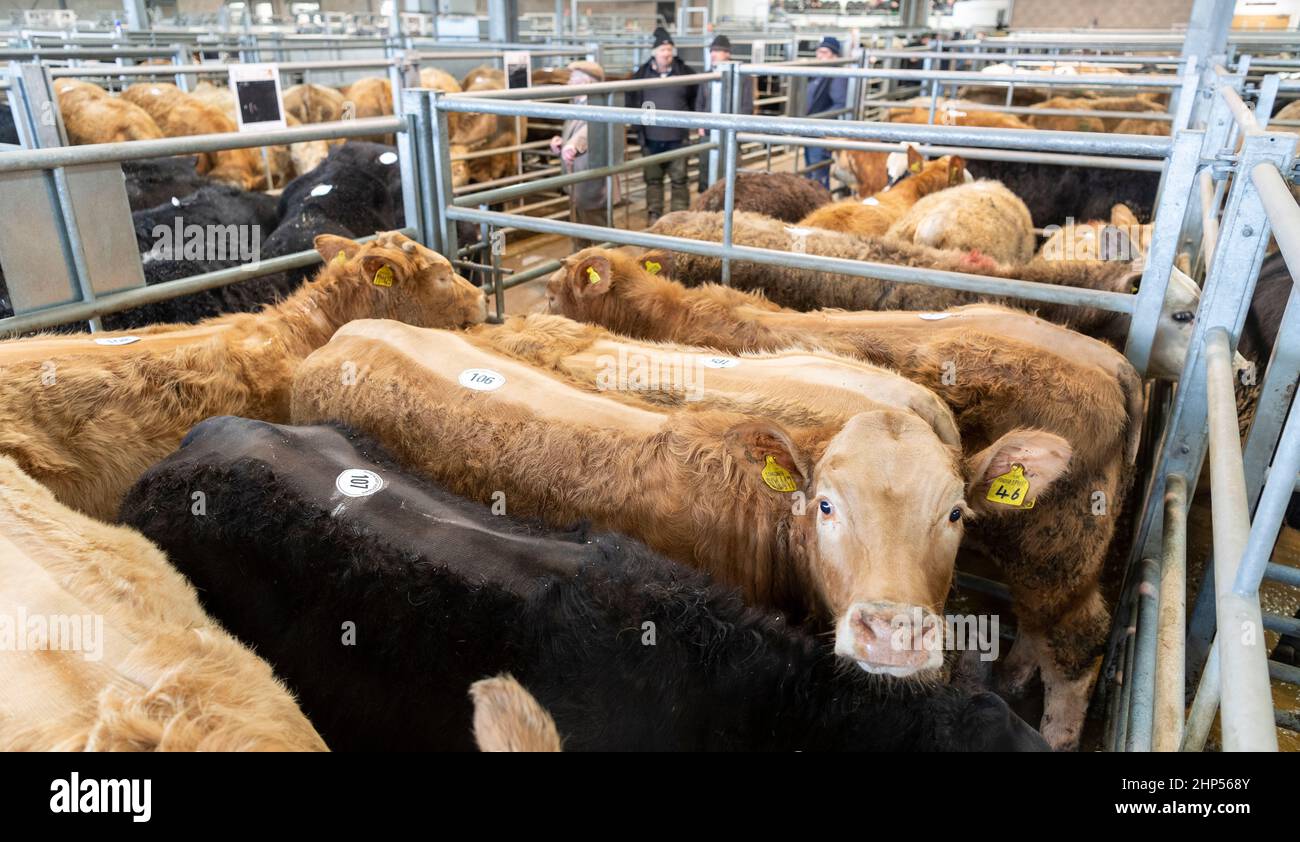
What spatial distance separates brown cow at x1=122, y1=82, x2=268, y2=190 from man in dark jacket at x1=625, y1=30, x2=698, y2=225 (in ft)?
13.5

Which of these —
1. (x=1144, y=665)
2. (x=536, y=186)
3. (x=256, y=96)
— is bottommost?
(x=1144, y=665)

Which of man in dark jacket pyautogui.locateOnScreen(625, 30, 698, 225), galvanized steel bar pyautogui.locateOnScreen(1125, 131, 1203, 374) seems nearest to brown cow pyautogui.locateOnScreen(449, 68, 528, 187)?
man in dark jacket pyautogui.locateOnScreen(625, 30, 698, 225)

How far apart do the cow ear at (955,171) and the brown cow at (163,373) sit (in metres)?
4.61

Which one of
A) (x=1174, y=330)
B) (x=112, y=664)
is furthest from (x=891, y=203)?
(x=112, y=664)

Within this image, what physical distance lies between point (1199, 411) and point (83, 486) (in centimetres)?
369

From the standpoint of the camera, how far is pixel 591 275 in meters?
3.97

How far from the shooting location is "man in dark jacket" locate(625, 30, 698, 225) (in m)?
7.94

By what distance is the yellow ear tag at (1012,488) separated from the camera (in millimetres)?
2250

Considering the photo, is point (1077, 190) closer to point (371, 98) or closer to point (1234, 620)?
point (1234, 620)

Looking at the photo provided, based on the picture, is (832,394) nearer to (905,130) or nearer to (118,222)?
(905,130)

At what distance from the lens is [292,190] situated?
6395mm

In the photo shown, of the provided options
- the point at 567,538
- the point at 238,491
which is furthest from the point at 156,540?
the point at 567,538

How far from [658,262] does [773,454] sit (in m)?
2.65

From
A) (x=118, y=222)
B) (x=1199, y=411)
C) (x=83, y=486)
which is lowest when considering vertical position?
(x=83, y=486)
